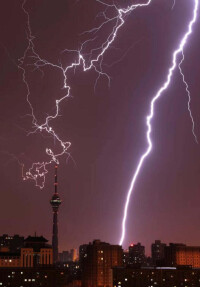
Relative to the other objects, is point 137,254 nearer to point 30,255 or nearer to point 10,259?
point 30,255

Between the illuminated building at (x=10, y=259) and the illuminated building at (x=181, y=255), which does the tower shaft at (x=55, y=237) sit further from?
the illuminated building at (x=10, y=259)

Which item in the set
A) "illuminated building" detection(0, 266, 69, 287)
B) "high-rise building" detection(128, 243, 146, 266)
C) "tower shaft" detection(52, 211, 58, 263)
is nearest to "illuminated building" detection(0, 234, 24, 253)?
"high-rise building" detection(128, 243, 146, 266)

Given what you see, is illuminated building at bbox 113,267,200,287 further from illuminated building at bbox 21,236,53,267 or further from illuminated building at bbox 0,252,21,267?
illuminated building at bbox 0,252,21,267

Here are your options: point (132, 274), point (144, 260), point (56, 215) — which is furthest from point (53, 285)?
point (56, 215)

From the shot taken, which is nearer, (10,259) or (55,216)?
(10,259)

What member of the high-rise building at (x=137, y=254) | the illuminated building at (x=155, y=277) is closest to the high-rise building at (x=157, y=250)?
the high-rise building at (x=137, y=254)

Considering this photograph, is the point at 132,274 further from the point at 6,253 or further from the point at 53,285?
the point at 6,253

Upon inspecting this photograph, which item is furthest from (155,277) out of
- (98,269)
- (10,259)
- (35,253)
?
(35,253)
